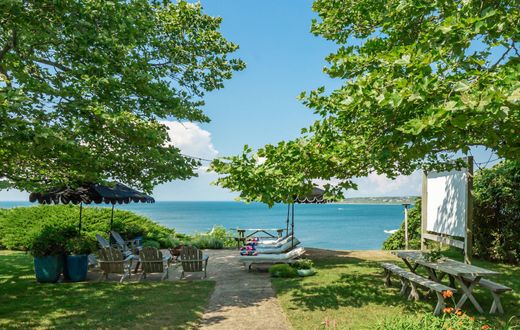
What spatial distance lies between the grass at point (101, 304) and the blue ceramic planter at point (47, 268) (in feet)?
0.93

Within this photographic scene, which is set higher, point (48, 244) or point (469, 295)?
point (48, 244)

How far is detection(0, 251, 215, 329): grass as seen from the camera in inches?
272

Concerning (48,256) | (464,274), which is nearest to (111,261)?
(48,256)

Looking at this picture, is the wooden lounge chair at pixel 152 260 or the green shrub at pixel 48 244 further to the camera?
the wooden lounge chair at pixel 152 260

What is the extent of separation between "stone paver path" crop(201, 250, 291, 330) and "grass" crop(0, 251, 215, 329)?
12.5 inches

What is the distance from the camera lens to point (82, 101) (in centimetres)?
865

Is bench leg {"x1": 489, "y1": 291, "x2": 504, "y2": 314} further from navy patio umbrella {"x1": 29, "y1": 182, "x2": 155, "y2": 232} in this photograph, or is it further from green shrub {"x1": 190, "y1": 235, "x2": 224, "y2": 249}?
green shrub {"x1": 190, "y1": 235, "x2": 224, "y2": 249}

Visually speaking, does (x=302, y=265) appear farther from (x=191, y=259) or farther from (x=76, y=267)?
(x=76, y=267)

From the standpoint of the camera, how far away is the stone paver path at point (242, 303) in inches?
266

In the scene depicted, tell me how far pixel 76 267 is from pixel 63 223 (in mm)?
8943

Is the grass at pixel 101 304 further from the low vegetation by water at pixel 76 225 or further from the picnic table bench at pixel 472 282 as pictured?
the low vegetation by water at pixel 76 225

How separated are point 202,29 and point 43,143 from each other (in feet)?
33.8

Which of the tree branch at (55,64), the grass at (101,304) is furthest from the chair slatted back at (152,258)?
the tree branch at (55,64)

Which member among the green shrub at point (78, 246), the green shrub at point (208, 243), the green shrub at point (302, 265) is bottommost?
the green shrub at point (208, 243)
